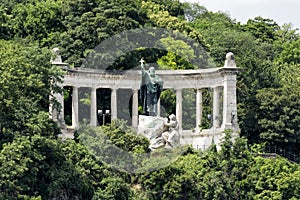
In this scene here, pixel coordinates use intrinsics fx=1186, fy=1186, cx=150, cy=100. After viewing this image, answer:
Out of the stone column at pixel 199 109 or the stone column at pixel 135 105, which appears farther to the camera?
the stone column at pixel 135 105

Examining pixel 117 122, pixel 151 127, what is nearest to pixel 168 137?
pixel 151 127

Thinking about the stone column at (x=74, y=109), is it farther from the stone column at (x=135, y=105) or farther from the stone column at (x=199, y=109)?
the stone column at (x=199, y=109)

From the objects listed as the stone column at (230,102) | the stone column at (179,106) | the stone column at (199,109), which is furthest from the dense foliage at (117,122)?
the stone column at (230,102)

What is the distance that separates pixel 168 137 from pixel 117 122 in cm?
388

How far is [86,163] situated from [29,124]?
577cm

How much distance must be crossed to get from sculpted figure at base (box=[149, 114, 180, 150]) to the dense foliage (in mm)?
1395

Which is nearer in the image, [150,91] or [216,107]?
[150,91]

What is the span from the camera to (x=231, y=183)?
7994 centimetres

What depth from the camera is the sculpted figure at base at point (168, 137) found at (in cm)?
8219

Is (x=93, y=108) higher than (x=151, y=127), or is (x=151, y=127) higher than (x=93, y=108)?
(x=93, y=108)

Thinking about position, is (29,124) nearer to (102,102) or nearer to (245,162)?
(245,162)

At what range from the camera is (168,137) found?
82438 millimetres

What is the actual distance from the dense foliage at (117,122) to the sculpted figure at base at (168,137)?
139 cm

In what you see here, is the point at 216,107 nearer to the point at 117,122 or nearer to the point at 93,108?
the point at 93,108
